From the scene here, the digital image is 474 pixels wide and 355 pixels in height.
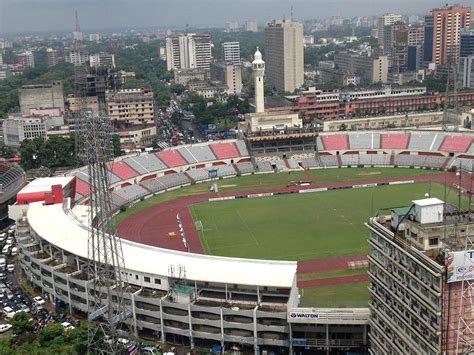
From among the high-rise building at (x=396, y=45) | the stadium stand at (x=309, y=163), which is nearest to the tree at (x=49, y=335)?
the stadium stand at (x=309, y=163)

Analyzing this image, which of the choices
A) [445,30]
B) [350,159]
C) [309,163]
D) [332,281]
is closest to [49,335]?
[332,281]

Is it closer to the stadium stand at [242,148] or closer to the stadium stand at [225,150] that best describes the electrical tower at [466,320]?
the stadium stand at [225,150]

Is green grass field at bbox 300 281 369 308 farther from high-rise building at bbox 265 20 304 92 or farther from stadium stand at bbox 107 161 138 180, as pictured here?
high-rise building at bbox 265 20 304 92

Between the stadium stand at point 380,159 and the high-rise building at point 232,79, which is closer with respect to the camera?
the stadium stand at point 380,159

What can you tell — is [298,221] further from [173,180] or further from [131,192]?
[173,180]

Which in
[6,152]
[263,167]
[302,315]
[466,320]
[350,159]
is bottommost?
[263,167]

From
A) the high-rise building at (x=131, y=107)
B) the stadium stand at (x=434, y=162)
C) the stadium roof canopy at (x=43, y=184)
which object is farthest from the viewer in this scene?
the high-rise building at (x=131, y=107)

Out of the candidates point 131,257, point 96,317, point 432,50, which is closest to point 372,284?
point 96,317
